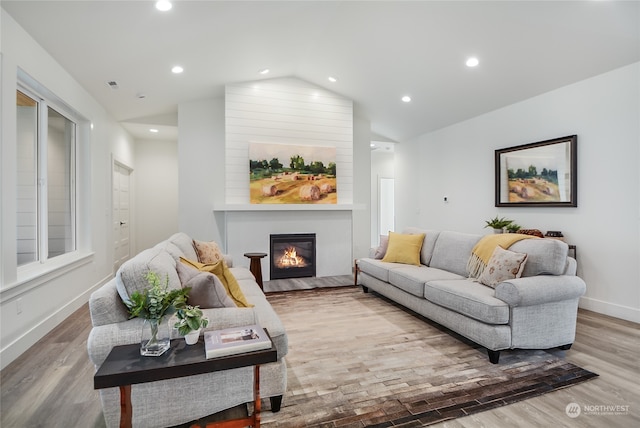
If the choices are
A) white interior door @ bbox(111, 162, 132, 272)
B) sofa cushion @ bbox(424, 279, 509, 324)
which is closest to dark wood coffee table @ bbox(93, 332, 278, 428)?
sofa cushion @ bbox(424, 279, 509, 324)

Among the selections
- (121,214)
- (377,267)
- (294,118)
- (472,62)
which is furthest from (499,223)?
(121,214)

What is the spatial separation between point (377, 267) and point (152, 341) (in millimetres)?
3067

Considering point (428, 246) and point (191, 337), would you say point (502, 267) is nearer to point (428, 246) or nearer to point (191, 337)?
point (428, 246)

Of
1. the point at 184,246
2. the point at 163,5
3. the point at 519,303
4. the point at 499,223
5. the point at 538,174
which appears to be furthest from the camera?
the point at 499,223

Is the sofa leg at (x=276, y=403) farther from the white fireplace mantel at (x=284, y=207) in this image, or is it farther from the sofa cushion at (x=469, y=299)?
the white fireplace mantel at (x=284, y=207)

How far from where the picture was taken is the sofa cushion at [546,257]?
2820 mm

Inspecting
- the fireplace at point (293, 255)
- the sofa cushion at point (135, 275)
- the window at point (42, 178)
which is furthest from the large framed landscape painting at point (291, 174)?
the sofa cushion at point (135, 275)

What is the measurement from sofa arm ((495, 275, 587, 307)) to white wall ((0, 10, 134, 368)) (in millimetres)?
3762

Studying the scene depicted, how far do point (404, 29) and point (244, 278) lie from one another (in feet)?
10.5

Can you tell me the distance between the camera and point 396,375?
95.4 inches

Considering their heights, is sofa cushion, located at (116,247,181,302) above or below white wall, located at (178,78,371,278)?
below

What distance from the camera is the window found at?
3254mm

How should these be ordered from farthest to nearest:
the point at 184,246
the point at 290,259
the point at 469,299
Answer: the point at 290,259 < the point at 184,246 < the point at 469,299

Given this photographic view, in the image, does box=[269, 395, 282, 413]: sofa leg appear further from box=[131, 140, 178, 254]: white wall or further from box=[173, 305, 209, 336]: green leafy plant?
box=[131, 140, 178, 254]: white wall
